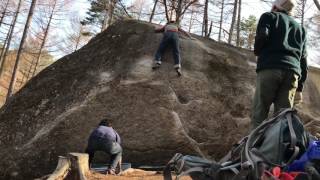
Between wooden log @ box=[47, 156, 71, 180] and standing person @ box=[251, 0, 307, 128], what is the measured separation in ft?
10.9

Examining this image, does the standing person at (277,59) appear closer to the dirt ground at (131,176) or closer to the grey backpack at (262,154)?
the grey backpack at (262,154)

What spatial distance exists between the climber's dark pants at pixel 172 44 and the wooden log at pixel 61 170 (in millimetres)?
4360

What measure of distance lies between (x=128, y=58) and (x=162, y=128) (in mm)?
2304

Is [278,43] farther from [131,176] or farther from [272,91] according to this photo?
[131,176]

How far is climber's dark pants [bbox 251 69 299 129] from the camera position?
15.4ft

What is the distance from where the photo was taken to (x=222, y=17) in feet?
107

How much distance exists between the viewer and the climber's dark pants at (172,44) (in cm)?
1086

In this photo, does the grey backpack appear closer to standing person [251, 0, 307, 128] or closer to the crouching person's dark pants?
standing person [251, 0, 307, 128]

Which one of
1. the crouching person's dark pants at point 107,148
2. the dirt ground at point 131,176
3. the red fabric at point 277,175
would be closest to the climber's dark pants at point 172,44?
the crouching person's dark pants at point 107,148

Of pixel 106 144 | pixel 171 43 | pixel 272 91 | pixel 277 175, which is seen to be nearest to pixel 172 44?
pixel 171 43

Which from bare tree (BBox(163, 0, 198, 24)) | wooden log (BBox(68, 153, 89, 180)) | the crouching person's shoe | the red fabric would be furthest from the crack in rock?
bare tree (BBox(163, 0, 198, 24))

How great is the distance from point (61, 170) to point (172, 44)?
5280mm

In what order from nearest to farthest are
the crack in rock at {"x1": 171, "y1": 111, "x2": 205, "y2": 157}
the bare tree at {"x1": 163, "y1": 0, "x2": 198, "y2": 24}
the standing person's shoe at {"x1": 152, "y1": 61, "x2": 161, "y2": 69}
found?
the crack in rock at {"x1": 171, "y1": 111, "x2": 205, "y2": 157}, the standing person's shoe at {"x1": 152, "y1": 61, "x2": 161, "y2": 69}, the bare tree at {"x1": 163, "y1": 0, "x2": 198, "y2": 24}

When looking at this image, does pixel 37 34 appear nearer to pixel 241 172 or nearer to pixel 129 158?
pixel 129 158
